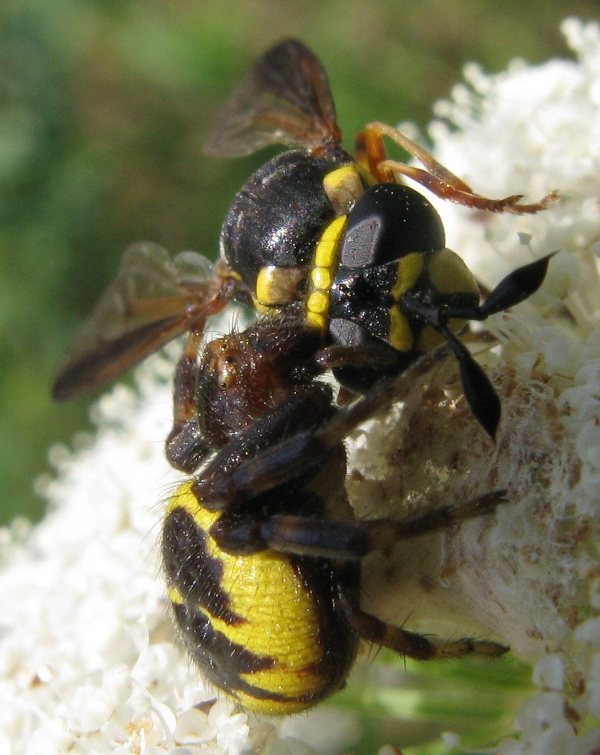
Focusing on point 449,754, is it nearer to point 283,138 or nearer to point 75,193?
point 283,138

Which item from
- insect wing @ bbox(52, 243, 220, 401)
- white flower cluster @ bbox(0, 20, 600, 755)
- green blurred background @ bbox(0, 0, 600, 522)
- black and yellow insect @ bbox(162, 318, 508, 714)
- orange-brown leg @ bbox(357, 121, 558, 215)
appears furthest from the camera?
green blurred background @ bbox(0, 0, 600, 522)

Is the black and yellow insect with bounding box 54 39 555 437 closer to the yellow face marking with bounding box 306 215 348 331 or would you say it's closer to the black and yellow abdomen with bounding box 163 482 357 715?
the yellow face marking with bounding box 306 215 348 331

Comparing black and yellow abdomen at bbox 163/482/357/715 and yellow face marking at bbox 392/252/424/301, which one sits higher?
yellow face marking at bbox 392/252/424/301

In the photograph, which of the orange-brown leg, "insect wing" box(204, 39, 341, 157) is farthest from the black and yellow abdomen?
"insect wing" box(204, 39, 341, 157)

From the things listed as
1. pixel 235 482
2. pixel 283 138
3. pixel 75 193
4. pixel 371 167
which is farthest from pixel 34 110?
pixel 235 482

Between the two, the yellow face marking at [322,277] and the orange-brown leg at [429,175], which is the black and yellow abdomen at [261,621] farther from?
the orange-brown leg at [429,175]

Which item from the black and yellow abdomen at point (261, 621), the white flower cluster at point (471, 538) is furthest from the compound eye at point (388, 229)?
the black and yellow abdomen at point (261, 621)
